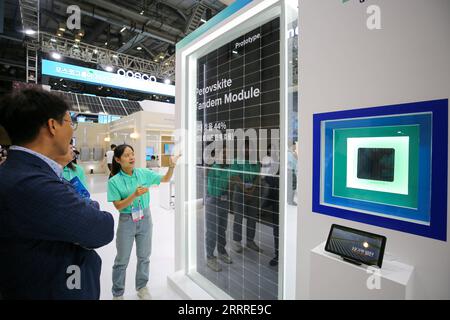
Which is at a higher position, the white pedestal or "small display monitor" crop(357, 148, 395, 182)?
"small display monitor" crop(357, 148, 395, 182)

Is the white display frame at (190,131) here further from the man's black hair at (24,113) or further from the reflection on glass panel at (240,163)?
the man's black hair at (24,113)

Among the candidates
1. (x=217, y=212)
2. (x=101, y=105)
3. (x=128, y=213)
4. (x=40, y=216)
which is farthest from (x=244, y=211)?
(x=101, y=105)

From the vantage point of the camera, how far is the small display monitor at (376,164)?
1057 millimetres

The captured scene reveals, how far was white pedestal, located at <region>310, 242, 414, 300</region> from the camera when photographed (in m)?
0.91

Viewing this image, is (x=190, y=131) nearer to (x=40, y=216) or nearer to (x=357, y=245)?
(x=40, y=216)

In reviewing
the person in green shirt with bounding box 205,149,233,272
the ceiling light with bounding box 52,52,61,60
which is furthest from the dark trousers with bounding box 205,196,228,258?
the ceiling light with bounding box 52,52,61,60

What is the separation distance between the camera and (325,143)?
126cm

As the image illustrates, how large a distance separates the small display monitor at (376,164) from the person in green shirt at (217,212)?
1.22 meters

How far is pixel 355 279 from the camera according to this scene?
996mm

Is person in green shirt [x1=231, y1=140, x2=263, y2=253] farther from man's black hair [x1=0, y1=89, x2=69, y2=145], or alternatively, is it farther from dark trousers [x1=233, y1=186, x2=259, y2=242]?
man's black hair [x1=0, y1=89, x2=69, y2=145]

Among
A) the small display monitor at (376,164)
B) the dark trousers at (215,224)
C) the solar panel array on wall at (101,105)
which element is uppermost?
the solar panel array on wall at (101,105)

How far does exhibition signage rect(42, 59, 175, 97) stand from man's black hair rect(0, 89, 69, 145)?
9210mm

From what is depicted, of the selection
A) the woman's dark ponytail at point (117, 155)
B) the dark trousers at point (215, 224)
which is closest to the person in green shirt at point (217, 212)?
the dark trousers at point (215, 224)
